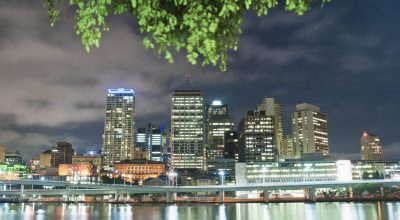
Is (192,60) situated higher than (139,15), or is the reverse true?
(139,15)

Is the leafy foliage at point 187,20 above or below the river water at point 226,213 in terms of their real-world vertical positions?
above

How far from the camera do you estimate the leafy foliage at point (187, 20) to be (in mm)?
9008

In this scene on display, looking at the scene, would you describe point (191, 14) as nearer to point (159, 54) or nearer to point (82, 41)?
point (159, 54)

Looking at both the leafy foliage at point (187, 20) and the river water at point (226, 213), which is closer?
the leafy foliage at point (187, 20)

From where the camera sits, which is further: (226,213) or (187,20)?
(226,213)

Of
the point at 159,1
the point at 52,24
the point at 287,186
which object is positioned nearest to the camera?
the point at 159,1

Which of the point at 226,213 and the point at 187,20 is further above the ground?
the point at 187,20

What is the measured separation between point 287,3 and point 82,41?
443cm

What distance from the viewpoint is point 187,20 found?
9.05 meters

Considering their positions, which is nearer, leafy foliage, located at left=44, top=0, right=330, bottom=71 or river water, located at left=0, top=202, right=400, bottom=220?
leafy foliage, located at left=44, top=0, right=330, bottom=71

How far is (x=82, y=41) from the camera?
967cm

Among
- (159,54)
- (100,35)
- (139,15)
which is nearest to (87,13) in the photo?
(100,35)

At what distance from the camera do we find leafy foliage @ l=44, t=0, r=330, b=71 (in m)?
9.01

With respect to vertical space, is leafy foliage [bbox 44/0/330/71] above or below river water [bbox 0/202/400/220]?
above
